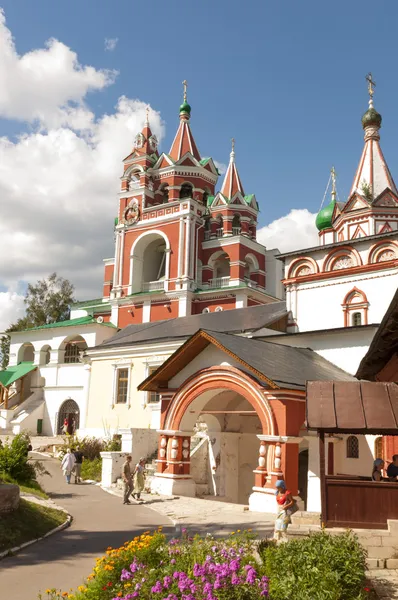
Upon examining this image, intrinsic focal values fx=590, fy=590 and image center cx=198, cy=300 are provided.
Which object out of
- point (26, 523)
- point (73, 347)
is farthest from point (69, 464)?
point (73, 347)

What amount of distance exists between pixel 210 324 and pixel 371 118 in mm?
11949

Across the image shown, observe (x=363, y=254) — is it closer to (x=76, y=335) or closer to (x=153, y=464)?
(x=153, y=464)

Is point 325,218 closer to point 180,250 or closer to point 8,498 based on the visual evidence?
point 180,250

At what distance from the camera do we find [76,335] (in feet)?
123

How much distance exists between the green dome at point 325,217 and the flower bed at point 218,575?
2295cm

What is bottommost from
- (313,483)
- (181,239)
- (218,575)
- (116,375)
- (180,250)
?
(218,575)

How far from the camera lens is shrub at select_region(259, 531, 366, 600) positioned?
18.9 ft

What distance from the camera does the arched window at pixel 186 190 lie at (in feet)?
143

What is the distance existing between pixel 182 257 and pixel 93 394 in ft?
48.4

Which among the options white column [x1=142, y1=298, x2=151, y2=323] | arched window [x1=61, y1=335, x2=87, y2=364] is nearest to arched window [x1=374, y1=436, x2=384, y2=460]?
arched window [x1=61, y1=335, x2=87, y2=364]

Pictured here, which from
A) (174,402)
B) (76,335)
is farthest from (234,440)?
(76,335)

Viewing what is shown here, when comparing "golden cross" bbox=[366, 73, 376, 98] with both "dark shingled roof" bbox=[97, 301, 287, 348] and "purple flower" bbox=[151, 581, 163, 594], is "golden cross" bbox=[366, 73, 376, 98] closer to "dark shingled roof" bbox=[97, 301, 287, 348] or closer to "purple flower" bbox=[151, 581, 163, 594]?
"dark shingled roof" bbox=[97, 301, 287, 348]

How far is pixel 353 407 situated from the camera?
9.23 metres

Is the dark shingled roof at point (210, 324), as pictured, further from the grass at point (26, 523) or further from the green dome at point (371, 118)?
the grass at point (26, 523)
